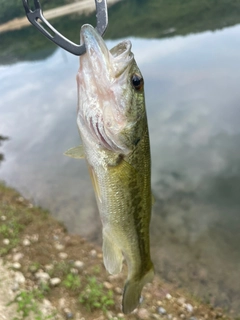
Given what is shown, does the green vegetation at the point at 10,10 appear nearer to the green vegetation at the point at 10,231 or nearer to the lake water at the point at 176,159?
the lake water at the point at 176,159

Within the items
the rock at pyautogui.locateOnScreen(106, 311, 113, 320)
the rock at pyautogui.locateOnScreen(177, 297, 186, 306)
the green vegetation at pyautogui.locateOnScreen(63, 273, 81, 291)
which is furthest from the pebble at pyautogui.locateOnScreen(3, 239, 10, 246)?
the rock at pyautogui.locateOnScreen(177, 297, 186, 306)

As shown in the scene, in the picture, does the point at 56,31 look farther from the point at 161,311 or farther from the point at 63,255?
the point at 63,255

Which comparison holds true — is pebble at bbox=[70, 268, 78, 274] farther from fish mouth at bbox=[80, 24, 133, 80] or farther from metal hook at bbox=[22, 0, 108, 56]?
metal hook at bbox=[22, 0, 108, 56]

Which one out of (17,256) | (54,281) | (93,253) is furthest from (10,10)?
(54,281)

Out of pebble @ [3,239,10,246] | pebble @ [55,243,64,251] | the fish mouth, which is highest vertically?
the fish mouth

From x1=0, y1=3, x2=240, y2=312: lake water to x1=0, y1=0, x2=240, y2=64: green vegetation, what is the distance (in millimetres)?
6332

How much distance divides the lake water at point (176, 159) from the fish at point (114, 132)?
3771mm

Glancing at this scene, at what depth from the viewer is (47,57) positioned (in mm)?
21578

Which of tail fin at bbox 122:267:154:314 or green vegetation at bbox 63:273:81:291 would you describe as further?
green vegetation at bbox 63:273:81:291

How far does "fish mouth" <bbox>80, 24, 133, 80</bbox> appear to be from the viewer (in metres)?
1.86

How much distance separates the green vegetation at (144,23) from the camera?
73.3 feet

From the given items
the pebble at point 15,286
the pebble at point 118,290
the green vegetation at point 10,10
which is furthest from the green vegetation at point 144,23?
the pebble at point 15,286

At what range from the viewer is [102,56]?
1.89m

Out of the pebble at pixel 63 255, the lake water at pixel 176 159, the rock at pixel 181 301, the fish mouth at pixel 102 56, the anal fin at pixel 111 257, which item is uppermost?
the fish mouth at pixel 102 56
